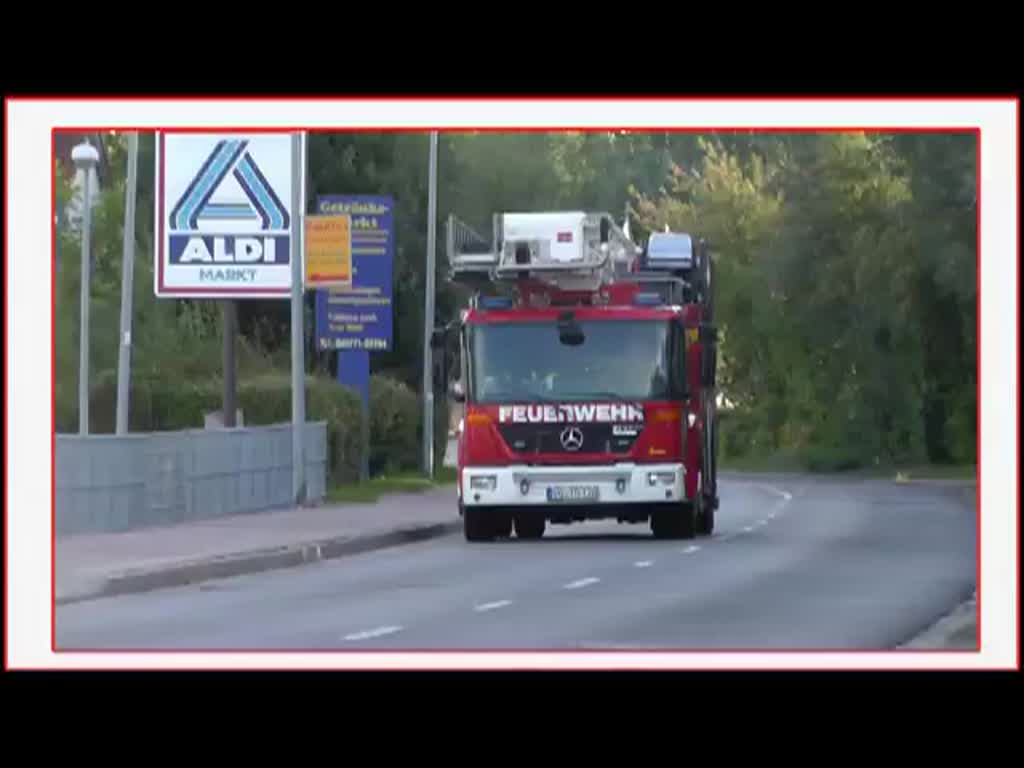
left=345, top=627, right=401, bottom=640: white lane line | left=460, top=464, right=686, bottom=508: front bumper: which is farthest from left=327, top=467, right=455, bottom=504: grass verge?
left=345, top=627, right=401, bottom=640: white lane line

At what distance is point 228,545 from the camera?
28641mm

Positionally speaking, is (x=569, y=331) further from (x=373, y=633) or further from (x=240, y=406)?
(x=240, y=406)

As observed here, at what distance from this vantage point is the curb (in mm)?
23312

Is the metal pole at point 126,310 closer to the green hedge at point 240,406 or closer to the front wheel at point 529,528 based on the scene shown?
the front wheel at point 529,528

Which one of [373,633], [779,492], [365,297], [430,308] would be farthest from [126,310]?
[779,492]

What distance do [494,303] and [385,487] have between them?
16.1m

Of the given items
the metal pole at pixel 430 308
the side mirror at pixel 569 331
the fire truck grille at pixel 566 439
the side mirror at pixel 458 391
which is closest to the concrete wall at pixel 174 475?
the side mirror at pixel 458 391

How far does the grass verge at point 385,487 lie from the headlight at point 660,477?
11.6 metres

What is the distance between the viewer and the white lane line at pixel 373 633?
716 inches

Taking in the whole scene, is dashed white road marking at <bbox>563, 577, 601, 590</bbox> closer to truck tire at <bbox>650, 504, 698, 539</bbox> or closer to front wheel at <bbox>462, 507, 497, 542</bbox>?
truck tire at <bbox>650, 504, 698, 539</bbox>

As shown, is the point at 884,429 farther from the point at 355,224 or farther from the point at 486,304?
the point at 486,304

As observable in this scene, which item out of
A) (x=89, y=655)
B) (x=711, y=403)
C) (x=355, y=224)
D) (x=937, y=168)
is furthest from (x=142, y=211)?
(x=89, y=655)

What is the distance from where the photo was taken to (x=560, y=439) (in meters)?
30.1

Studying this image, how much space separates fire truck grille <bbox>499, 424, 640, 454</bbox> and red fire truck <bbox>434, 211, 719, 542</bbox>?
11 millimetres
